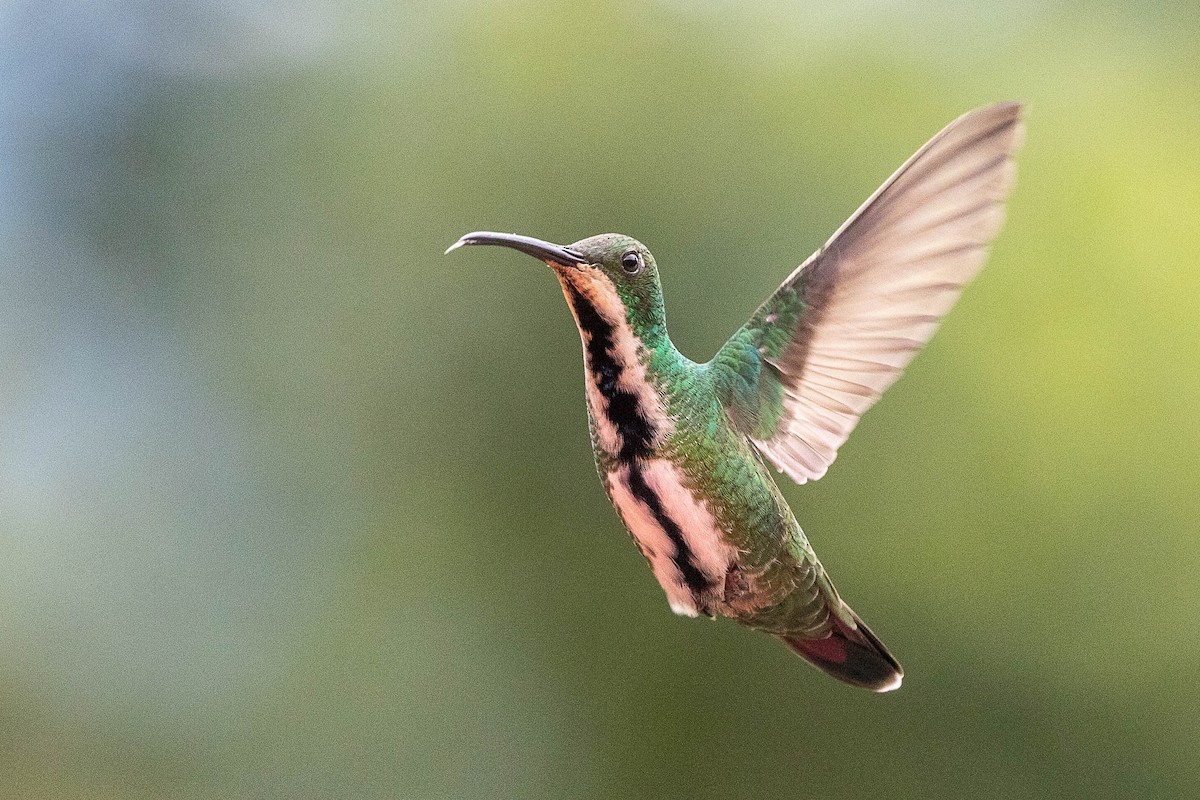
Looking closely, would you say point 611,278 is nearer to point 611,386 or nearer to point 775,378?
point 611,386

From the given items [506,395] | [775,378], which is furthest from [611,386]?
[506,395]

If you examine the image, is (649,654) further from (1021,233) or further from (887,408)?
(1021,233)

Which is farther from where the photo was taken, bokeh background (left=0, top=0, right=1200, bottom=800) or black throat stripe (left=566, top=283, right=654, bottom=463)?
bokeh background (left=0, top=0, right=1200, bottom=800)

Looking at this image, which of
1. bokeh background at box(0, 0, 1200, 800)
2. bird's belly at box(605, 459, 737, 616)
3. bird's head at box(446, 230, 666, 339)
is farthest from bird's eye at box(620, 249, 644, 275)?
bokeh background at box(0, 0, 1200, 800)

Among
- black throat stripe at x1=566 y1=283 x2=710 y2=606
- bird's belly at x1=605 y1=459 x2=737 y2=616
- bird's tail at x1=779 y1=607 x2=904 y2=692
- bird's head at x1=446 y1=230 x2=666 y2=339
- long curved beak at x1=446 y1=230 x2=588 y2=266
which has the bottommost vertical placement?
bird's tail at x1=779 y1=607 x2=904 y2=692

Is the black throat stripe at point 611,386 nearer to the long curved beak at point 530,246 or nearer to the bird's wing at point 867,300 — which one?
the long curved beak at point 530,246

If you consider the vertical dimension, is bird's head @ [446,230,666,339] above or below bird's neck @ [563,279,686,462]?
above

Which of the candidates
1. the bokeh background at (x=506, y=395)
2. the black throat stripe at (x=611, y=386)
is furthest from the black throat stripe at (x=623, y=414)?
the bokeh background at (x=506, y=395)

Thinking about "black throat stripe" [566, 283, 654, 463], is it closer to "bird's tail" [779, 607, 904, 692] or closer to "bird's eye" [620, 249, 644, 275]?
"bird's eye" [620, 249, 644, 275]

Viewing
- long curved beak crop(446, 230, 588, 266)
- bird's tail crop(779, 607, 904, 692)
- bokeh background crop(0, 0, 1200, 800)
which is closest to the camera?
long curved beak crop(446, 230, 588, 266)
